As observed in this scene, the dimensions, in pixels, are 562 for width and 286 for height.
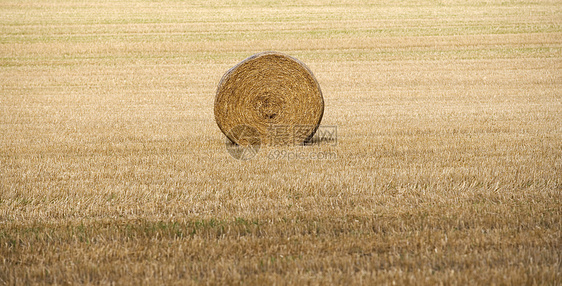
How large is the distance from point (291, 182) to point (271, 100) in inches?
123

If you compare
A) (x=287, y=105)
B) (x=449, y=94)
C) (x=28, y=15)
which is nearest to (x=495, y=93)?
(x=449, y=94)

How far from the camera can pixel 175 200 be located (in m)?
6.56

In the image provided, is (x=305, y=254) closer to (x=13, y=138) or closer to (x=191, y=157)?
(x=191, y=157)

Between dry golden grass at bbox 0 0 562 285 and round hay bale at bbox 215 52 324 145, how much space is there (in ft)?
1.81

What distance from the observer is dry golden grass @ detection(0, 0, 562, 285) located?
4.61 meters

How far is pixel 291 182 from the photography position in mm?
7188
